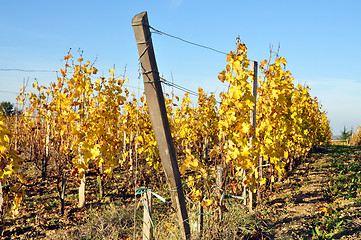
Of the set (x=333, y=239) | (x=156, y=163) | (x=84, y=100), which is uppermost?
(x=84, y=100)

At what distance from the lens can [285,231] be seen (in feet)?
14.2

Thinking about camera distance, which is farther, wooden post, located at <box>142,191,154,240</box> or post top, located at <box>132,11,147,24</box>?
wooden post, located at <box>142,191,154,240</box>

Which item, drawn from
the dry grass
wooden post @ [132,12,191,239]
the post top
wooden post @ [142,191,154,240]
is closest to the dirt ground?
the dry grass

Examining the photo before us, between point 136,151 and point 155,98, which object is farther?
point 136,151

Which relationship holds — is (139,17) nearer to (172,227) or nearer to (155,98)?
(155,98)

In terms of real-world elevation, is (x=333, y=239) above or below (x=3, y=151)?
below

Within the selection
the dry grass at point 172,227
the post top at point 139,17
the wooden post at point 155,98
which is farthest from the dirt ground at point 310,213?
the post top at point 139,17

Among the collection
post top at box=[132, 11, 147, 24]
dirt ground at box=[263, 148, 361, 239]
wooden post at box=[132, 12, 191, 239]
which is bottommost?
dirt ground at box=[263, 148, 361, 239]

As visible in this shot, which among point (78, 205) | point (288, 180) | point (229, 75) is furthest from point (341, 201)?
point (78, 205)

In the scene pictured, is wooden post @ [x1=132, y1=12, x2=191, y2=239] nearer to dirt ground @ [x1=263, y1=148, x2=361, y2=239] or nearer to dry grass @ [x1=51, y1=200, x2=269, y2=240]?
dry grass @ [x1=51, y1=200, x2=269, y2=240]

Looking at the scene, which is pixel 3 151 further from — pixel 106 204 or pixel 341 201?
pixel 341 201

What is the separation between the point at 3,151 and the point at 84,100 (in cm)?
204

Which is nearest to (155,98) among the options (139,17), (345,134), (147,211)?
(139,17)

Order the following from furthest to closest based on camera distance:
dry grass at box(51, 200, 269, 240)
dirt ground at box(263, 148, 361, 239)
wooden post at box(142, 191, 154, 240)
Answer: dirt ground at box(263, 148, 361, 239), dry grass at box(51, 200, 269, 240), wooden post at box(142, 191, 154, 240)
